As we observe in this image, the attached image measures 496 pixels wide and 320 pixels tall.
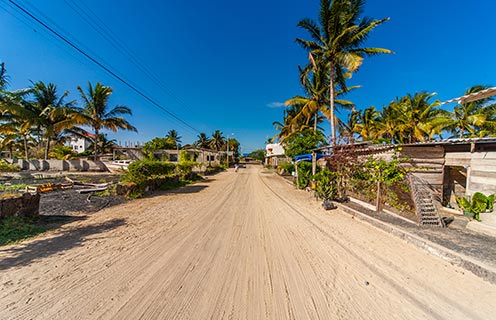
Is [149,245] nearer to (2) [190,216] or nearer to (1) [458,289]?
(2) [190,216]

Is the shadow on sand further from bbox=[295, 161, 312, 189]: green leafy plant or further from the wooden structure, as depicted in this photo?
bbox=[295, 161, 312, 189]: green leafy plant

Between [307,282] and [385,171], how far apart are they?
5146mm

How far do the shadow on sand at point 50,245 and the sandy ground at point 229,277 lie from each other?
0.06ft

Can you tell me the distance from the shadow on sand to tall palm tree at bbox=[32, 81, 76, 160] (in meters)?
21.1

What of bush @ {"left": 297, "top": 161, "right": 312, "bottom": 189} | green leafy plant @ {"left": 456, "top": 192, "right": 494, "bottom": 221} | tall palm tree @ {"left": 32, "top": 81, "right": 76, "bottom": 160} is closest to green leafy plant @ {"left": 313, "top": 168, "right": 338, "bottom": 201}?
bush @ {"left": 297, "top": 161, "right": 312, "bottom": 189}

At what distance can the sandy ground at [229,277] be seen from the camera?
2209mm

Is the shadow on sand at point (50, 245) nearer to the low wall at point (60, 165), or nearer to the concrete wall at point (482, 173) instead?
the concrete wall at point (482, 173)

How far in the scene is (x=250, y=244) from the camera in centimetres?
404

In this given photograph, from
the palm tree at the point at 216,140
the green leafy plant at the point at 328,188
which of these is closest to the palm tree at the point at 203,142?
the palm tree at the point at 216,140

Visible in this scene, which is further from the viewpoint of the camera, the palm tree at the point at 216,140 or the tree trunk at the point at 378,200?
the palm tree at the point at 216,140

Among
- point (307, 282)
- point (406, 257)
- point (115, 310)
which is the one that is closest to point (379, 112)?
point (406, 257)

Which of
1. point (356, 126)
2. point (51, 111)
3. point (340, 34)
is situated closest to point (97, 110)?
point (51, 111)

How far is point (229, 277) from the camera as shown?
283 cm

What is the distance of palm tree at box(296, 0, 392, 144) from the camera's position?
11.8m
